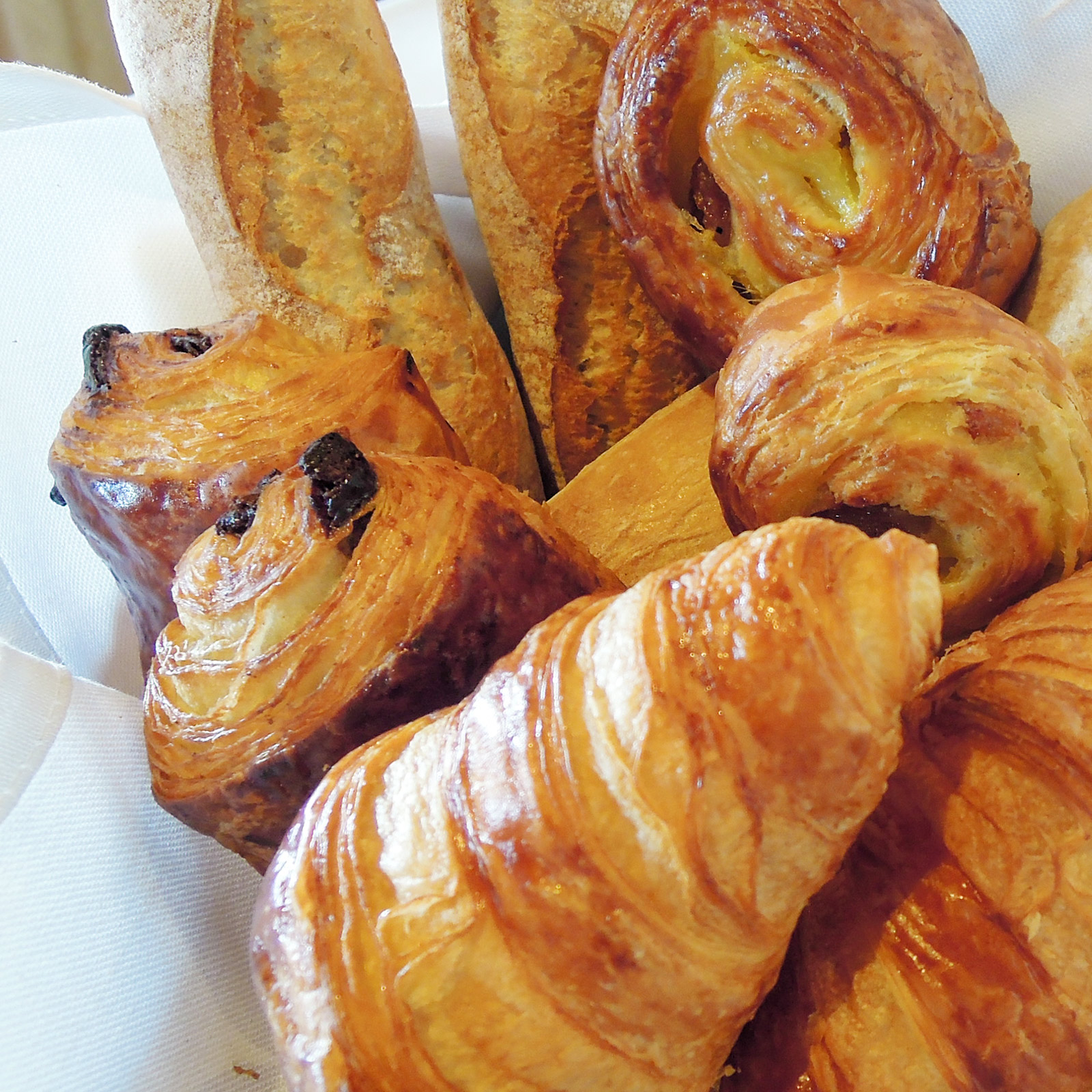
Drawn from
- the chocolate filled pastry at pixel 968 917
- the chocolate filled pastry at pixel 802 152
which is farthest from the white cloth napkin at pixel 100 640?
the chocolate filled pastry at pixel 968 917

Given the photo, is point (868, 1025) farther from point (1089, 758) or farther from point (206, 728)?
point (206, 728)

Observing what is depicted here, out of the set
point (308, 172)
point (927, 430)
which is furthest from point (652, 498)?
point (308, 172)

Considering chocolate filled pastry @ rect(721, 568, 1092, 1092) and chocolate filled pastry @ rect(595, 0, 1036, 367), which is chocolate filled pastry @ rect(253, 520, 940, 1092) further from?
chocolate filled pastry @ rect(595, 0, 1036, 367)

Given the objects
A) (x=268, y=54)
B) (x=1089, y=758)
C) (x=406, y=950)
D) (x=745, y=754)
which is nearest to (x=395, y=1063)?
(x=406, y=950)

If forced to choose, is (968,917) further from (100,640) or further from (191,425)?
(100,640)

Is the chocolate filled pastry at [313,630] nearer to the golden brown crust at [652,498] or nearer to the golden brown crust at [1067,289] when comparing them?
the golden brown crust at [652,498]
